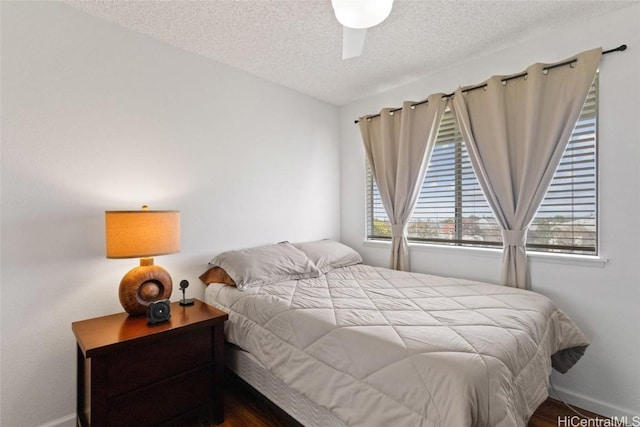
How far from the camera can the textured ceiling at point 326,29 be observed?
1812 millimetres

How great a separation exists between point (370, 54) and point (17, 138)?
2.31 meters

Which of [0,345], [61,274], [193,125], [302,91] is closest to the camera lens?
[0,345]

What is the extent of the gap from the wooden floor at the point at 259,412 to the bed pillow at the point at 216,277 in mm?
672

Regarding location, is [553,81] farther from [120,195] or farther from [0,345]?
[0,345]

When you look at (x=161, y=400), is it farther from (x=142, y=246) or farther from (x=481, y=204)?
(x=481, y=204)

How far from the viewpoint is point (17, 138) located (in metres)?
1.63

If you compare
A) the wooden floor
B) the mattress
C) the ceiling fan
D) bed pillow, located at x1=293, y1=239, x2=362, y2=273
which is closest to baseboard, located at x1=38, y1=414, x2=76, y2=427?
the wooden floor

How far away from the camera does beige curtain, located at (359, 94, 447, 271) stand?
8.82 feet

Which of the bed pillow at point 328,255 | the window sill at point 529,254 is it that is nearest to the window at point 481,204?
the window sill at point 529,254

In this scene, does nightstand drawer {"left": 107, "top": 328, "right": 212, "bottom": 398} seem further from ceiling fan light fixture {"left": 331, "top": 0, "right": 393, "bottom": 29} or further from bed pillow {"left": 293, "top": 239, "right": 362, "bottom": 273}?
ceiling fan light fixture {"left": 331, "top": 0, "right": 393, "bottom": 29}

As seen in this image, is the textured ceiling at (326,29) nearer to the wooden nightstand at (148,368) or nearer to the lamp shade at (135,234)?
the lamp shade at (135,234)

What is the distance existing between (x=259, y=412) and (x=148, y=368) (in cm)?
76

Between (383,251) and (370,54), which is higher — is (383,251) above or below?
below

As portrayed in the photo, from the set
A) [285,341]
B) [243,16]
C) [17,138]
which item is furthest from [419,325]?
[17,138]
